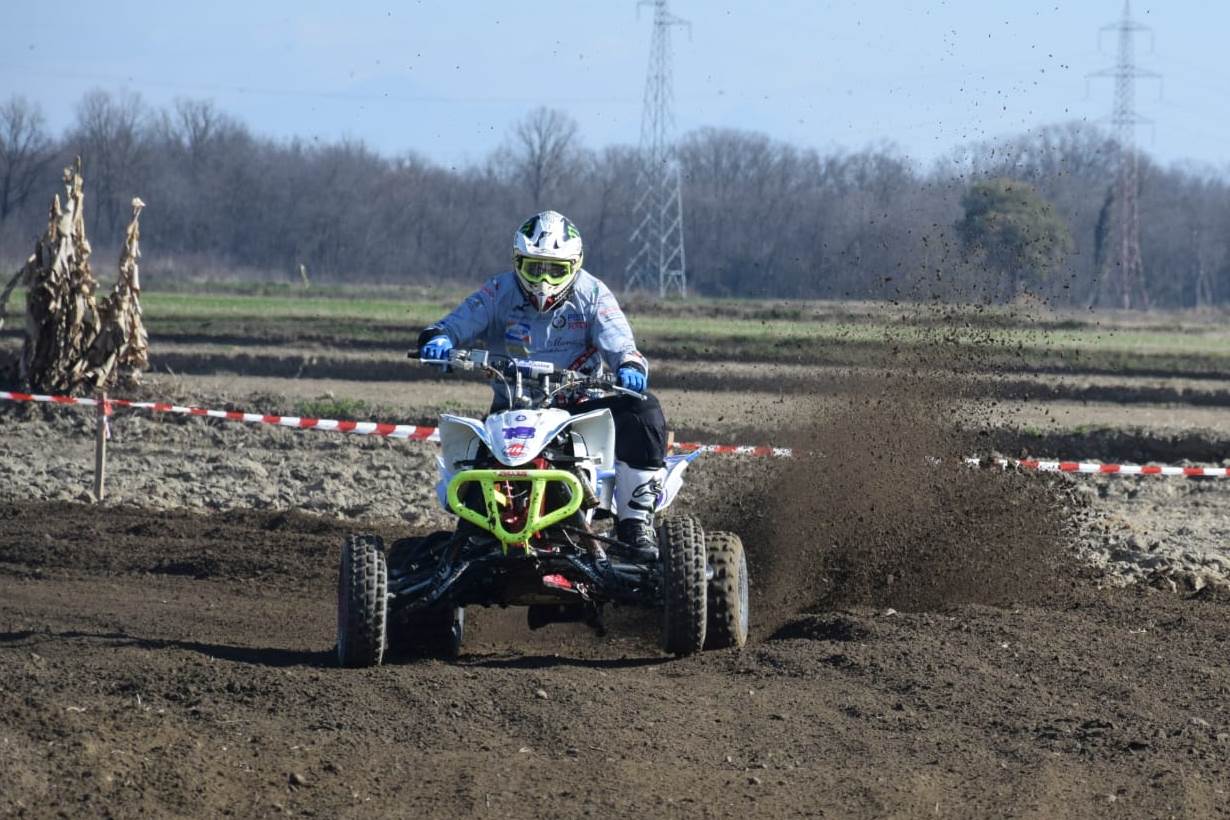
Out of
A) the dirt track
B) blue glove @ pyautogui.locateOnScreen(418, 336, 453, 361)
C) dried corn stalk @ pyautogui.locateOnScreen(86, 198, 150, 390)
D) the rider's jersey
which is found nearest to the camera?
the dirt track

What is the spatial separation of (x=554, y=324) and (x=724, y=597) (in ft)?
5.69

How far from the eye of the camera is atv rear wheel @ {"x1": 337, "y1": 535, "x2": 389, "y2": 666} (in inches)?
294

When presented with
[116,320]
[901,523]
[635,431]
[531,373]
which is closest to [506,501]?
[531,373]

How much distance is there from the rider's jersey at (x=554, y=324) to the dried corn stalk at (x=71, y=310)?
1233 centimetres

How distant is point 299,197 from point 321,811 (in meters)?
69.2

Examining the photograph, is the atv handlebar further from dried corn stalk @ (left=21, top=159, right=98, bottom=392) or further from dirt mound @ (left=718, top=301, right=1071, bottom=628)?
dried corn stalk @ (left=21, top=159, right=98, bottom=392)

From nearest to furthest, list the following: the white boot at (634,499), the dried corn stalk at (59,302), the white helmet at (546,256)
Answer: the white helmet at (546,256) → the white boot at (634,499) → the dried corn stalk at (59,302)

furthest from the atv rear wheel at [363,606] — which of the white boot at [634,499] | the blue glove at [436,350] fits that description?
the white boot at [634,499]

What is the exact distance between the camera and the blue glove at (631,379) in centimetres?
789

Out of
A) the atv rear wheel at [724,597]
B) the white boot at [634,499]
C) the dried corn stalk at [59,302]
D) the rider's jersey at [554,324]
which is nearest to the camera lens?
the atv rear wheel at [724,597]

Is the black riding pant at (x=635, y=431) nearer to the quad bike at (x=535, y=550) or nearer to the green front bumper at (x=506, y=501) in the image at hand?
the quad bike at (x=535, y=550)

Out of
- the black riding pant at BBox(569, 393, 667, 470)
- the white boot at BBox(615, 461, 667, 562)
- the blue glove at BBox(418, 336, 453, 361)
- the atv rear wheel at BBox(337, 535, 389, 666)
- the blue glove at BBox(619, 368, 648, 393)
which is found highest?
the blue glove at BBox(418, 336, 453, 361)

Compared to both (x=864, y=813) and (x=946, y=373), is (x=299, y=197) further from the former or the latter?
(x=864, y=813)

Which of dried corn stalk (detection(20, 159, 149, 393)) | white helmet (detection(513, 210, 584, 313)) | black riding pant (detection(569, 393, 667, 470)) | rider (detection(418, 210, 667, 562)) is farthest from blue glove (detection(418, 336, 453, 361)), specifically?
dried corn stalk (detection(20, 159, 149, 393))
